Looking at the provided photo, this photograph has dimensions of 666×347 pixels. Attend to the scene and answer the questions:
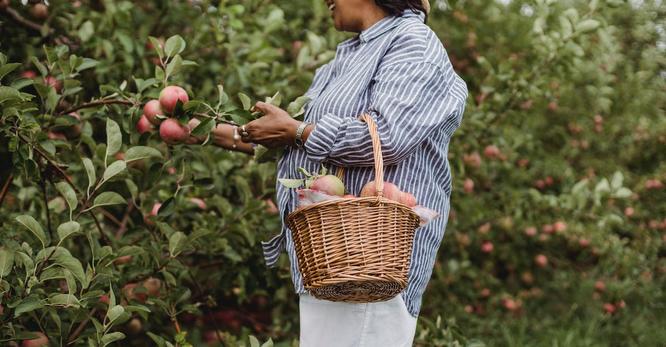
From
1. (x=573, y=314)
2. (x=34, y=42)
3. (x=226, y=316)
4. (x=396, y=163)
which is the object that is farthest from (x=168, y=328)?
(x=573, y=314)

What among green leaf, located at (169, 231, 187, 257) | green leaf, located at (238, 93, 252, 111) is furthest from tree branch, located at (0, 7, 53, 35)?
green leaf, located at (238, 93, 252, 111)

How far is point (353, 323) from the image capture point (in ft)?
5.94

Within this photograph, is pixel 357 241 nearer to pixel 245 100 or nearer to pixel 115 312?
pixel 245 100

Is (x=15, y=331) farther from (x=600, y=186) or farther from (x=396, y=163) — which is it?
(x=600, y=186)

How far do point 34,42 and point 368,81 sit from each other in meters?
1.50

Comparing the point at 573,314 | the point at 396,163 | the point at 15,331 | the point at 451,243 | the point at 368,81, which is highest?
the point at 368,81

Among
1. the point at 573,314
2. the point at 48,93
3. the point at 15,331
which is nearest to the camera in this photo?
the point at 15,331

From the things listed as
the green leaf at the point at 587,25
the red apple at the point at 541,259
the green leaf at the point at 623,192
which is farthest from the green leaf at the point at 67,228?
the red apple at the point at 541,259

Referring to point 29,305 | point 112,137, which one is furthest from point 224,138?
point 29,305

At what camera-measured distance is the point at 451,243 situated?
4.25 m

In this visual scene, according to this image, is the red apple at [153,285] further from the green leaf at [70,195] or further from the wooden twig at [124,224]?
the green leaf at [70,195]

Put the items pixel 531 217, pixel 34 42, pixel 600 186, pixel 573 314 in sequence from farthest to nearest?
pixel 573 314, pixel 531 217, pixel 600 186, pixel 34 42

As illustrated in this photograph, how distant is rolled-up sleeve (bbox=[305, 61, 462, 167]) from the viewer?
5.53 feet

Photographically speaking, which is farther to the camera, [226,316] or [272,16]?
[226,316]
